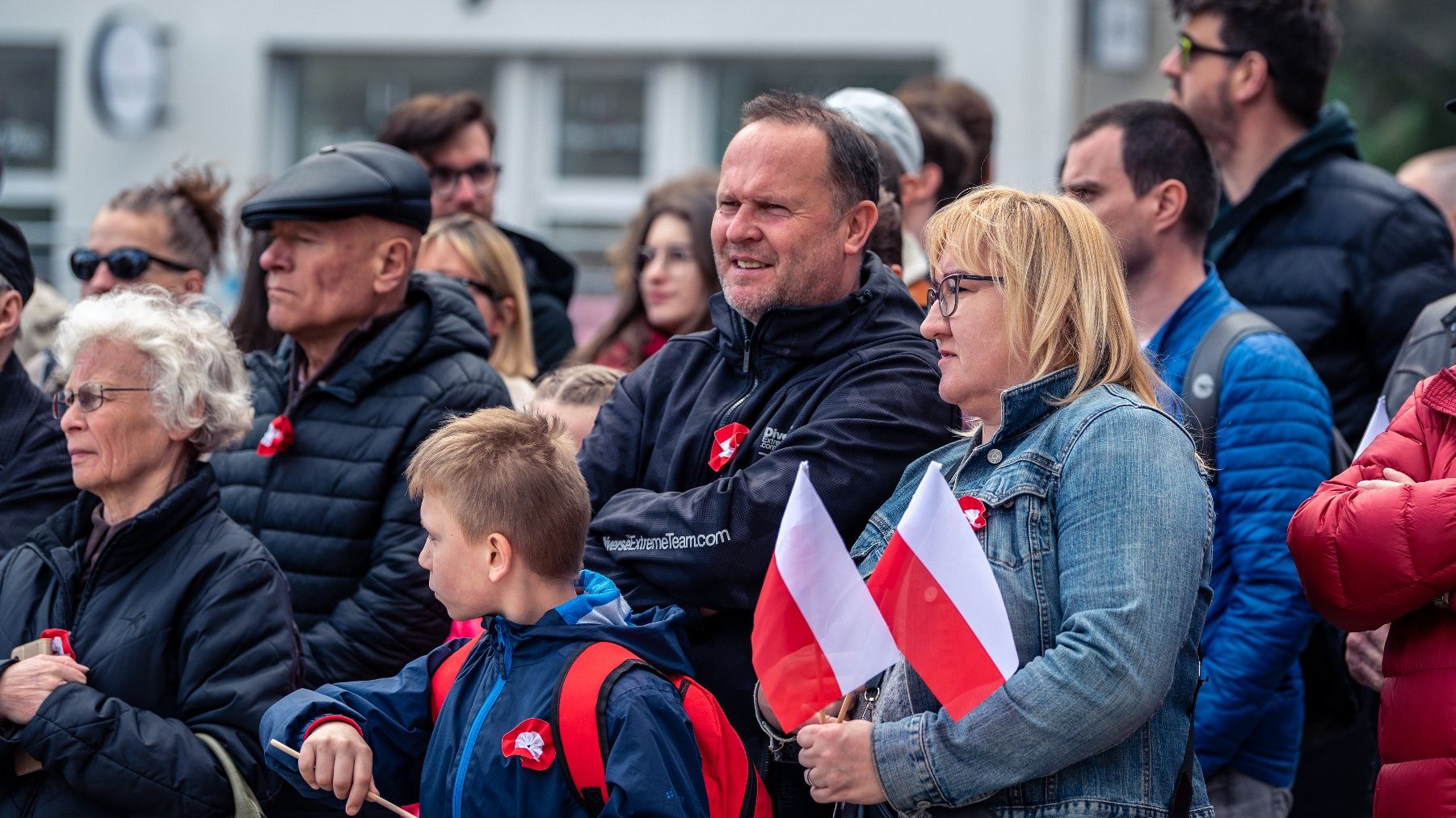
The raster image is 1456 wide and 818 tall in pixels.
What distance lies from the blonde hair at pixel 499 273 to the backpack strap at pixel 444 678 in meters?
2.27

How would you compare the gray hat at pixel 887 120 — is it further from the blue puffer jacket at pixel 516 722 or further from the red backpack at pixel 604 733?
the red backpack at pixel 604 733

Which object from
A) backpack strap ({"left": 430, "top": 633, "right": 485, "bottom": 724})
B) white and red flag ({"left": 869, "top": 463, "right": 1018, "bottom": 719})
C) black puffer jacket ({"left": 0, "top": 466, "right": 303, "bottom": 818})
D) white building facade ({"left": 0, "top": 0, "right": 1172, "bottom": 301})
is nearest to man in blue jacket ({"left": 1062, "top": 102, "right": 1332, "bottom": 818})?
white and red flag ({"left": 869, "top": 463, "right": 1018, "bottom": 719})

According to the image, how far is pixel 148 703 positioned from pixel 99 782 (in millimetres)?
211

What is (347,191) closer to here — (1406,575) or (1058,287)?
(1058,287)

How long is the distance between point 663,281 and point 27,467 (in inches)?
97.2

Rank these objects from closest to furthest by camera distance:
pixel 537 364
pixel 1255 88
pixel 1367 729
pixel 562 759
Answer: pixel 562 759, pixel 1367 729, pixel 1255 88, pixel 537 364

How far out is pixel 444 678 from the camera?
3.15 meters

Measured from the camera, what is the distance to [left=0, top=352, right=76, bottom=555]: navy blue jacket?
13.2 ft

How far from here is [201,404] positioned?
370 centimetres

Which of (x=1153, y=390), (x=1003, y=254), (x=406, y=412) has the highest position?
(x=1003, y=254)

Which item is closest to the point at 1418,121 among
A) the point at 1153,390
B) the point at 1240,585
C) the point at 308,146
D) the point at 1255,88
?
the point at 308,146

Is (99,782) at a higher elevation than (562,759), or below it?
below

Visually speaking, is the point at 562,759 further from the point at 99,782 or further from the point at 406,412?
the point at 406,412

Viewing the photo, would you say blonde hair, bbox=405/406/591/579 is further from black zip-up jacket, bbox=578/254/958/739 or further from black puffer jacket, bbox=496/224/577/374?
black puffer jacket, bbox=496/224/577/374
